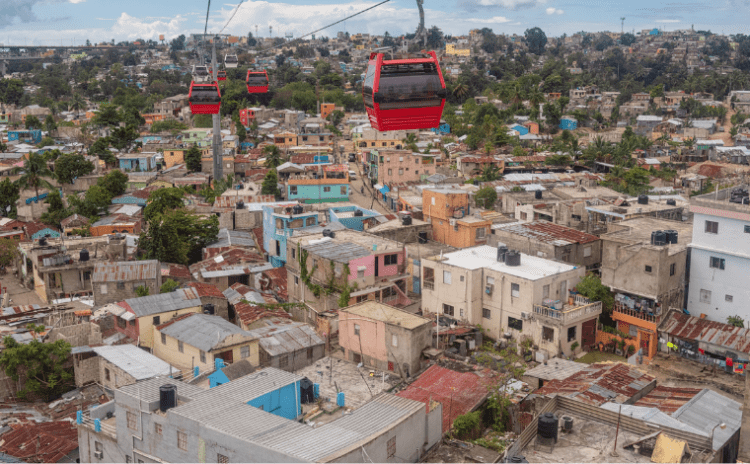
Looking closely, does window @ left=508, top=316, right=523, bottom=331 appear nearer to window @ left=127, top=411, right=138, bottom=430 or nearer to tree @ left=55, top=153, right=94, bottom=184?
window @ left=127, top=411, right=138, bottom=430

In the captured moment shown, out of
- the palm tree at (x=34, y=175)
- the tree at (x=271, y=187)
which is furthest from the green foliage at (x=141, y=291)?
the palm tree at (x=34, y=175)

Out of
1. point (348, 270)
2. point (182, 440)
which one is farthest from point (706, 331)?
point (182, 440)

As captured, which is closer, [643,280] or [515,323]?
[643,280]

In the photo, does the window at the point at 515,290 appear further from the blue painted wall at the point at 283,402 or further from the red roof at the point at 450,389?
the blue painted wall at the point at 283,402

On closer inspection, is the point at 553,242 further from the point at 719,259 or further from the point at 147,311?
the point at 147,311

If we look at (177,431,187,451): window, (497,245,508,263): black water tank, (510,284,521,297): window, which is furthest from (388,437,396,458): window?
(497,245,508,263): black water tank

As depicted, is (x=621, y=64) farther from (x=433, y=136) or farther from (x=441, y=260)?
(x=441, y=260)

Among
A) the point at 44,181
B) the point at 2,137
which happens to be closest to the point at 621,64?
the point at 2,137
